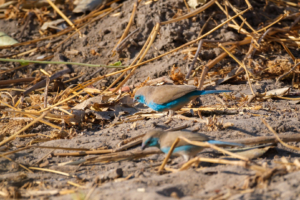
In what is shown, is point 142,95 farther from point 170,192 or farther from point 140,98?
point 170,192

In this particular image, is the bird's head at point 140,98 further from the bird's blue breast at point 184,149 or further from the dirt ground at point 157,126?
the bird's blue breast at point 184,149

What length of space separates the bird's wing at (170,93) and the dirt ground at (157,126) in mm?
284

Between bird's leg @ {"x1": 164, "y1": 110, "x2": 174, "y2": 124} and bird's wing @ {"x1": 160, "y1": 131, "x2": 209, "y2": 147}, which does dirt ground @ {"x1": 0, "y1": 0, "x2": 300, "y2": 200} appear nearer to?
bird's leg @ {"x1": 164, "y1": 110, "x2": 174, "y2": 124}

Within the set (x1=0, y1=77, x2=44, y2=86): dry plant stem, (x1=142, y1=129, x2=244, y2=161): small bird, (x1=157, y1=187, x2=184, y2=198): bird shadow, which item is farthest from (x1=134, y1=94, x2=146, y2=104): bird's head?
(x1=0, y1=77, x2=44, y2=86): dry plant stem

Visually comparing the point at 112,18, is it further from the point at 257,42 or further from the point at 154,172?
the point at 154,172

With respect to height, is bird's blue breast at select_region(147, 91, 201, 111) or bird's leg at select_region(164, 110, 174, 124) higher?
bird's blue breast at select_region(147, 91, 201, 111)

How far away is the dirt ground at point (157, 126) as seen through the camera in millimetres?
2633

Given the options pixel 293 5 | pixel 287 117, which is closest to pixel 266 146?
pixel 287 117

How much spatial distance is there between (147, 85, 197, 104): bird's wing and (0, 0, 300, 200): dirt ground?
284 millimetres

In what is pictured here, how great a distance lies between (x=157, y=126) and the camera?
4.21 meters

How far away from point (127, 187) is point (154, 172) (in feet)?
1.58

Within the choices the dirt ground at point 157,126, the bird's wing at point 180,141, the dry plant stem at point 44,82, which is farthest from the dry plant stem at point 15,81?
the bird's wing at point 180,141

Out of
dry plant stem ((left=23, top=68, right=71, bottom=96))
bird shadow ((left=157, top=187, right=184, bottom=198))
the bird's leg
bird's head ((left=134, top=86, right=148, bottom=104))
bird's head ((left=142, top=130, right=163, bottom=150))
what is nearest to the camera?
bird shadow ((left=157, top=187, right=184, bottom=198))

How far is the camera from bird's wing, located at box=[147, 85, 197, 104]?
4.32 metres
